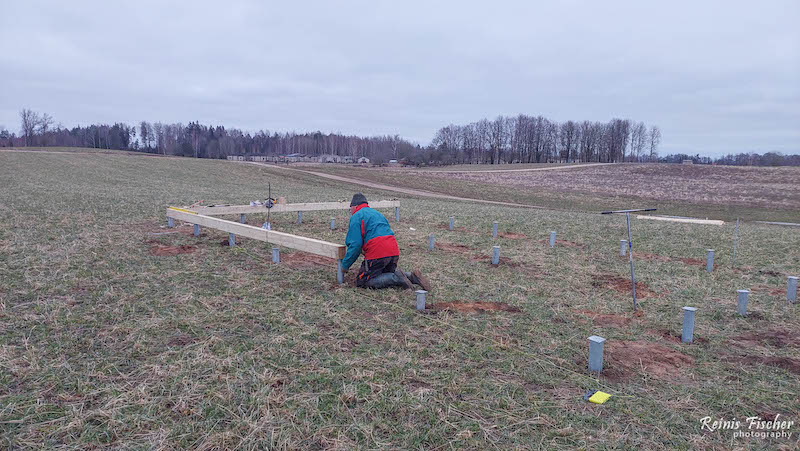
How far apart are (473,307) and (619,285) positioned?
114 inches

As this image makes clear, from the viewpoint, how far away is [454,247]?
1020 centimetres

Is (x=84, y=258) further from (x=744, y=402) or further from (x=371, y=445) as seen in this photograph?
(x=744, y=402)

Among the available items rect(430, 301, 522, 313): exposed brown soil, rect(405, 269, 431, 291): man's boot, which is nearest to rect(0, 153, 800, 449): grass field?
rect(430, 301, 522, 313): exposed brown soil

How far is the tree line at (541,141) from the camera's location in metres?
109

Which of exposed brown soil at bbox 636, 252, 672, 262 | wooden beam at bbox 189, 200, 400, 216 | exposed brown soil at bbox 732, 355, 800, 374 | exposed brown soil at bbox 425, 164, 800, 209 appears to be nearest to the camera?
exposed brown soil at bbox 732, 355, 800, 374

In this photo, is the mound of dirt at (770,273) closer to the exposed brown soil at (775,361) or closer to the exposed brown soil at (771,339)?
the exposed brown soil at (771,339)

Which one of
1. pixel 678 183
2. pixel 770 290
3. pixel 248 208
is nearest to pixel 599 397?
pixel 770 290

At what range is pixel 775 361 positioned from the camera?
4.53 meters

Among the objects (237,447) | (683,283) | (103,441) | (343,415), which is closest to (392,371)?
(343,415)

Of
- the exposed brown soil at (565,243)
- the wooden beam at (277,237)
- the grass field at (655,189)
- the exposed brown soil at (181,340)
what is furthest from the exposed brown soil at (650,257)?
the grass field at (655,189)

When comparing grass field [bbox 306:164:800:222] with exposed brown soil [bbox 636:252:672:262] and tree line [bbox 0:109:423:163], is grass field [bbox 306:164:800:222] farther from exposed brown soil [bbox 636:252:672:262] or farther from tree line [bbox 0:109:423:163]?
tree line [bbox 0:109:423:163]

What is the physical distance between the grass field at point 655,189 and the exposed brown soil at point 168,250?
23.7m

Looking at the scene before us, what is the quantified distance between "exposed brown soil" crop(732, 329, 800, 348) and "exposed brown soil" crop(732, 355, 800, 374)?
0.37 metres

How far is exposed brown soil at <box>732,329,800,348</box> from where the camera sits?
5.02 meters
